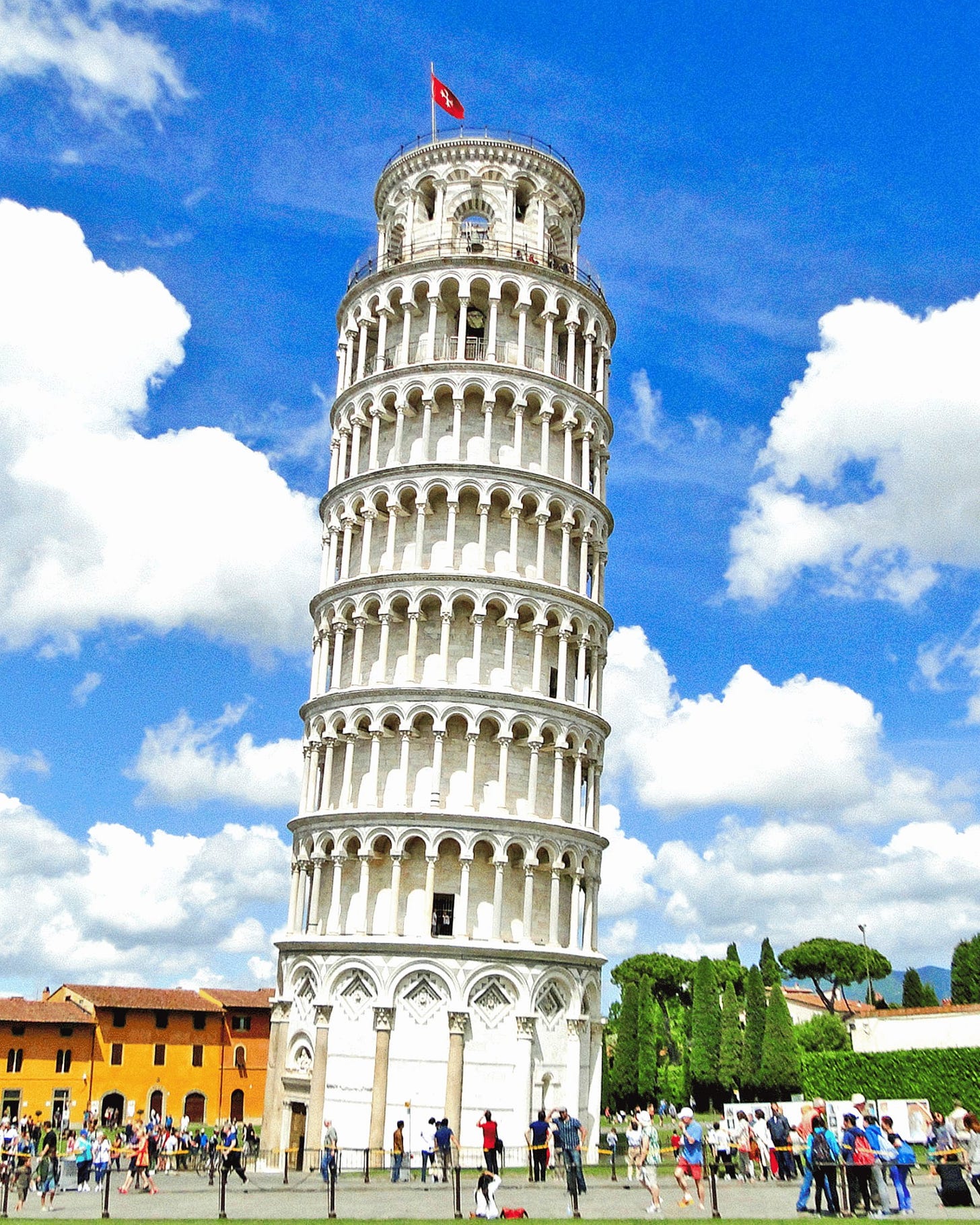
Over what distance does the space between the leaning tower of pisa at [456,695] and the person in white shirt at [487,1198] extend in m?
17.1

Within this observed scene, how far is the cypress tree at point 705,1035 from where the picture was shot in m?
81.8

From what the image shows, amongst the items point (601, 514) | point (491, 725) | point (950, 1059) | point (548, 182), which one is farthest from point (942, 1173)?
point (548, 182)

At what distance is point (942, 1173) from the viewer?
2433 cm

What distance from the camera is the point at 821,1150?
23406 mm

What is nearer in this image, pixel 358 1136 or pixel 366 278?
pixel 358 1136

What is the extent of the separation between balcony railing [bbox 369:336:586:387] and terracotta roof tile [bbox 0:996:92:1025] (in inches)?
2213

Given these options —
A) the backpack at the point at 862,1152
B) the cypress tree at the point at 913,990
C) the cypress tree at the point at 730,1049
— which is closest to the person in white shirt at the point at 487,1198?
the backpack at the point at 862,1152

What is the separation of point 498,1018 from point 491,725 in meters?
10.9

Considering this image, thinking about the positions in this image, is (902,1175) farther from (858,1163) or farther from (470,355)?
(470,355)

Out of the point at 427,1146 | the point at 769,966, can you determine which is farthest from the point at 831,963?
the point at 427,1146

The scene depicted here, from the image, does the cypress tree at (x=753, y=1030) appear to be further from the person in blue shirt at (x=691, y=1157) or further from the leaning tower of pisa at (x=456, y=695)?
the person in blue shirt at (x=691, y=1157)

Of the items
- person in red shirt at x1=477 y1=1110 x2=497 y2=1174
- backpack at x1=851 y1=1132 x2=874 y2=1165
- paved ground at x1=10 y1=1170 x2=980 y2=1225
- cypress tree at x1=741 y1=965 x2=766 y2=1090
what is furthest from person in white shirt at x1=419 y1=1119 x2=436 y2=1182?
cypress tree at x1=741 y1=965 x2=766 y2=1090

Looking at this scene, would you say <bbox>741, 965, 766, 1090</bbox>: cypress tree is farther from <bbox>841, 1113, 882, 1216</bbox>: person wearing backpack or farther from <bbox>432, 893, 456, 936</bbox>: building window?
<bbox>841, 1113, 882, 1216</bbox>: person wearing backpack

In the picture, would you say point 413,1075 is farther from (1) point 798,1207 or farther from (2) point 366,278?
(2) point 366,278
